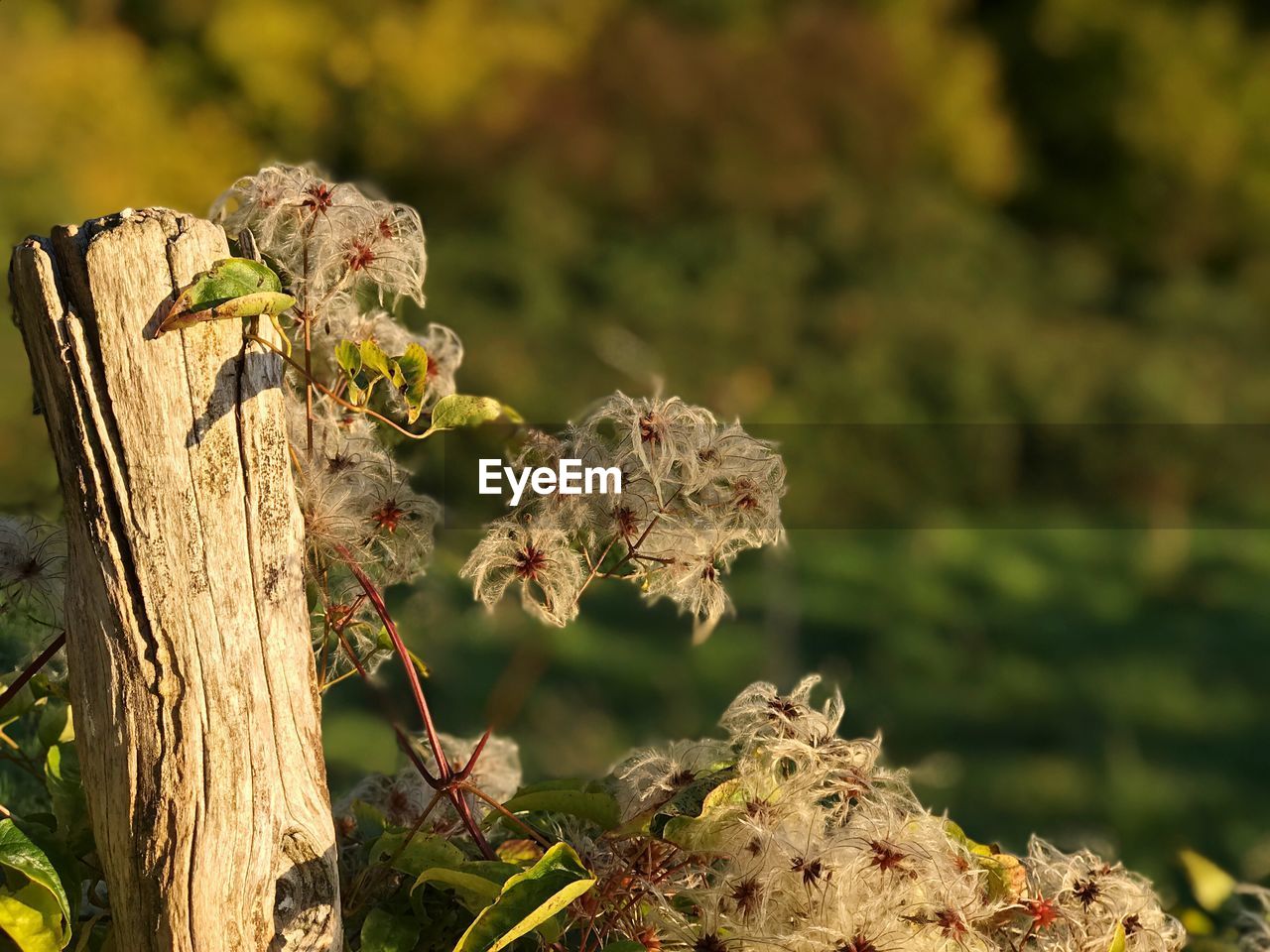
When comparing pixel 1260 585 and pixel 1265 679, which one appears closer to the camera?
pixel 1265 679

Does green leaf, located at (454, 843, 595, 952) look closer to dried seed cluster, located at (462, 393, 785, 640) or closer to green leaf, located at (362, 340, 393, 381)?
dried seed cluster, located at (462, 393, 785, 640)

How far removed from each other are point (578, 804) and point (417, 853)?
93 millimetres

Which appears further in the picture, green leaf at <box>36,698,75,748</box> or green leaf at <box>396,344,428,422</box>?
green leaf at <box>36,698,75,748</box>

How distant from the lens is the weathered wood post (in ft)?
2.16

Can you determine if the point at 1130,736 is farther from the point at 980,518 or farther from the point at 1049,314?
the point at 1049,314

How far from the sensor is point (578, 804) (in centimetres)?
78

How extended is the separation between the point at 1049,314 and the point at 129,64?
457 cm

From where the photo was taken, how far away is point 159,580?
668mm

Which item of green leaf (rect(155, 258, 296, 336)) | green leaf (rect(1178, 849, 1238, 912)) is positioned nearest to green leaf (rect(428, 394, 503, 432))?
green leaf (rect(155, 258, 296, 336))

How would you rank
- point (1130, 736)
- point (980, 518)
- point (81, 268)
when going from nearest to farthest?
point (81, 268), point (1130, 736), point (980, 518)

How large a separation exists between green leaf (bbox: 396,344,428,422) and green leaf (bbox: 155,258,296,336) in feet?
0.30

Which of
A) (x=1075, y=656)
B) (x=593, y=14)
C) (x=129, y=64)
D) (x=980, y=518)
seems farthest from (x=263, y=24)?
(x=1075, y=656)

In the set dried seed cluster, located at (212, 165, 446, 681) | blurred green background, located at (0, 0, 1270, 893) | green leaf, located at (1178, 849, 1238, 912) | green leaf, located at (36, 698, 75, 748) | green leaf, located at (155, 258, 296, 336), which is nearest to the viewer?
green leaf, located at (155, 258, 296, 336)

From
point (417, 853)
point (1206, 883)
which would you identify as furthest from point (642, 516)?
point (1206, 883)
